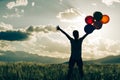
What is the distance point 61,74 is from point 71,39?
3.33 m

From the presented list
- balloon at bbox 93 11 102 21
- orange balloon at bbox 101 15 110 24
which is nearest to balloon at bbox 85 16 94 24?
balloon at bbox 93 11 102 21

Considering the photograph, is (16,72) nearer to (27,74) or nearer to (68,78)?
(27,74)

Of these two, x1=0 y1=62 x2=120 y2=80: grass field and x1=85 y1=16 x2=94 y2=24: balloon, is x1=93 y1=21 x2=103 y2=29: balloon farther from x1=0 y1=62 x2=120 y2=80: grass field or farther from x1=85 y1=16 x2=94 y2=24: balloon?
x1=0 y1=62 x2=120 y2=80: grass field

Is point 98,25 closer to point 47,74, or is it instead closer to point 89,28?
point 89,28

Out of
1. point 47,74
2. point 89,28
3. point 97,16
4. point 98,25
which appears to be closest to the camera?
point 89,28

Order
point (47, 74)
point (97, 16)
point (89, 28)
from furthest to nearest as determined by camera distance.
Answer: point (47, 74), point (97, 16), point (89, 28)

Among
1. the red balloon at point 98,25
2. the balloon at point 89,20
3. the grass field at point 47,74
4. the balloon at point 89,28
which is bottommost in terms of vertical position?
the grass field at point 47,74

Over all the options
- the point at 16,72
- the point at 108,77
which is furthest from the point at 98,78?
the point at 16,72

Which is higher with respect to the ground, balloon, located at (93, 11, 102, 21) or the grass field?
balloon, located at (93, 11, 102, 21)

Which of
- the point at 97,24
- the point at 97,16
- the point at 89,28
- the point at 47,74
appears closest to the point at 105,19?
the point at 97,16

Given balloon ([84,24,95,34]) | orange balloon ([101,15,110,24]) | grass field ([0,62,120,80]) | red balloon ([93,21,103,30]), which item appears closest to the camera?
balloon ([84,24,95,34])

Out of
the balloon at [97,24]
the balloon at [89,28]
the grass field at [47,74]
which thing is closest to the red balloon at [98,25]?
the balloon at [97,24]

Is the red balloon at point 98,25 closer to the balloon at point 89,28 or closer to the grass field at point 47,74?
the balloon at point 89,28

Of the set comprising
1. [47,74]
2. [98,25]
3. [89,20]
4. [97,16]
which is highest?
[97,16]
